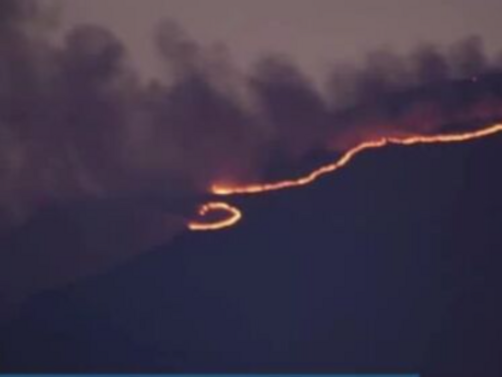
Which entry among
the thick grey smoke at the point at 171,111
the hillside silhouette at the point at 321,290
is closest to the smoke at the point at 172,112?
the thick grey smoke at the point at 171,111

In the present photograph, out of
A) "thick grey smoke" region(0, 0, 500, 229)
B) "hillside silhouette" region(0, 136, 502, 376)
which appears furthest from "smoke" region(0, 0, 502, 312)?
"hillside silhouette" region(0, 136, 502, 376)

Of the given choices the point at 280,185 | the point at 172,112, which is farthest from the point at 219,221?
the point at 172,112

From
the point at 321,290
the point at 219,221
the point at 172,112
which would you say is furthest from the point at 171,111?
the point at 321,290

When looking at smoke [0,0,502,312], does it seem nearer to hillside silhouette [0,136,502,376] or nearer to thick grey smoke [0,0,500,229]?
thick grey smoke [0,0,500,229]

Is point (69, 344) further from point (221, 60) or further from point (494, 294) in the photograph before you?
point (494, 294)

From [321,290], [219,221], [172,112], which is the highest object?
[172,112]

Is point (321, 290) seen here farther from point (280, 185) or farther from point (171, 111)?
point (171, 111)

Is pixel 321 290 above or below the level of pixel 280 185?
below

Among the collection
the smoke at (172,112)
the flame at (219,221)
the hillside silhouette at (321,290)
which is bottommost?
the hillside silhouette at (321,290)

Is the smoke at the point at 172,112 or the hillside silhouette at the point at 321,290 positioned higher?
the smoke at the point at 172,112

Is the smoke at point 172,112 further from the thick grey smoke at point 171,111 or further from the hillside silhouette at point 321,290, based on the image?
Answer: the hillside silhouette at point 321,290
